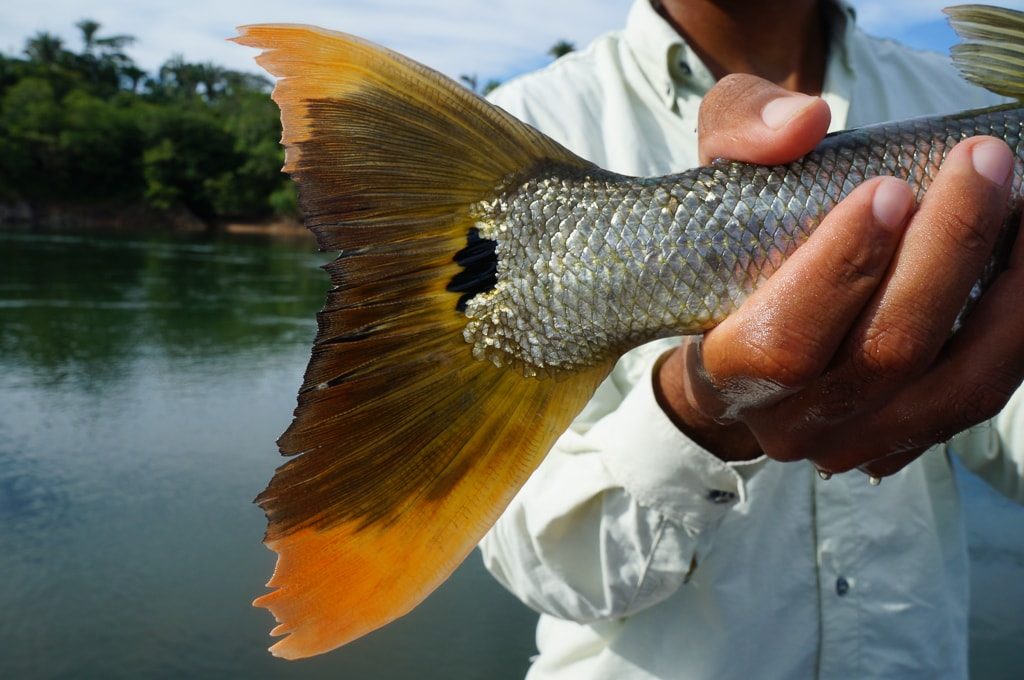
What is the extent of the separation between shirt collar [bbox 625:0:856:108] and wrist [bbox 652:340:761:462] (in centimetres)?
90

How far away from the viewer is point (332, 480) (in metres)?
1.17

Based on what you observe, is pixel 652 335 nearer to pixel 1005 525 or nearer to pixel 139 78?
pixel 1005 525

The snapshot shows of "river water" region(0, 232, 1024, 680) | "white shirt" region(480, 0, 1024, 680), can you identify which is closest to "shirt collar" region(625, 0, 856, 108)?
"white shirt" region(480, 0, 1024, 680)

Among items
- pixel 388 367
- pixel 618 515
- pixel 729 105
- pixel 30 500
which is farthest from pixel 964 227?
pixel 30 500

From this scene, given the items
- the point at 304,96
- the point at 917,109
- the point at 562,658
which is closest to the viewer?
the point at 304,96

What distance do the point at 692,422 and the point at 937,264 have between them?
571 millimetres

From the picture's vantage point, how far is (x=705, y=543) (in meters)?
1.83

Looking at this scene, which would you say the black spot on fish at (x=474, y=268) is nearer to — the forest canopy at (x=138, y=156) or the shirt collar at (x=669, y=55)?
the shirt collar at (x=669, y=55)

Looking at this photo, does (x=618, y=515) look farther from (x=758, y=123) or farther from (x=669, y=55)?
(x=669, y=55)

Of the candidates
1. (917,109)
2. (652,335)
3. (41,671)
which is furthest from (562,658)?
(41,671)

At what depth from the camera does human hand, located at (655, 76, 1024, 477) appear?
1181 mm

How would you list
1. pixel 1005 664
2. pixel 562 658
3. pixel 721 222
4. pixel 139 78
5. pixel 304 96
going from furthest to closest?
pixel 139 78, pixel 1005 664, pixel 562 658, pixel 721 222, pixel 304 96

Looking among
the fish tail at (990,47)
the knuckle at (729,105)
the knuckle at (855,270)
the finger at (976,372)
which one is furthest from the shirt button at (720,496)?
the fish tail at (990,47)

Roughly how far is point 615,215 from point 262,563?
246 inches
